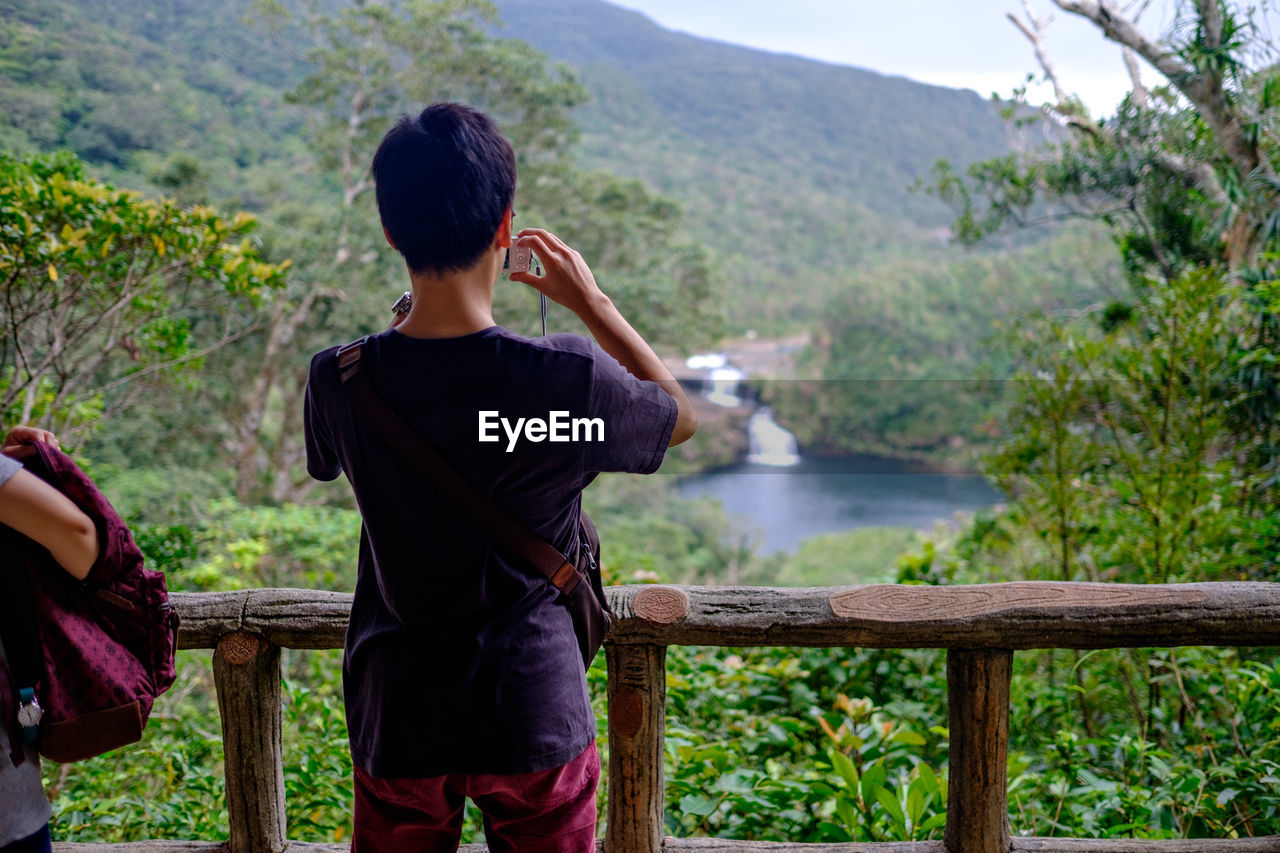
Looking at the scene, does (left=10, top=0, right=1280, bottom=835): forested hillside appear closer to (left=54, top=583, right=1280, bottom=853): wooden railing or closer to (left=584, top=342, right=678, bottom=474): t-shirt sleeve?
(left=54, top=583, right=1280, bottom=853): wooden railing

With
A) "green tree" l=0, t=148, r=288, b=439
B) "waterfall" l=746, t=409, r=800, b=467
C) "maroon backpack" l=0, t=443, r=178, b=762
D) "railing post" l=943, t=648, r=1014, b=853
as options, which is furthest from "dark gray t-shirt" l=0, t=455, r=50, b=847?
"waterfall" l=746, t=409, r=800, b=467

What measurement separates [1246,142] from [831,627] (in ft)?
12.4

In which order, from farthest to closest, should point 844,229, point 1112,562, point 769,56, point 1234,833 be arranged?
point 769,56 < point 844,229 < point 1112,562 < point 1234,833

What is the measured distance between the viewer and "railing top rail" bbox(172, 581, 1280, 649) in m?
0.96

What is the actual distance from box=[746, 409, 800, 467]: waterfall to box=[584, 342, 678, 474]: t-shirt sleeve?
71.7 inches

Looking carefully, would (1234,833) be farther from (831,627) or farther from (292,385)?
(292,385)

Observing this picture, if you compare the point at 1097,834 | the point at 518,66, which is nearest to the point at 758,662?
the point at 1097,834

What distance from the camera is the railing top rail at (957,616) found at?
958 mm

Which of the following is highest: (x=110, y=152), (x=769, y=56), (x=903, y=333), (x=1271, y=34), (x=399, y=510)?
(x=769, y=56)

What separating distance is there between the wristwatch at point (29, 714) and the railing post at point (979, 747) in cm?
89

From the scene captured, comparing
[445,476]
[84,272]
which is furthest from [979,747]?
[84,272]

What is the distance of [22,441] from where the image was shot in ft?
2.31

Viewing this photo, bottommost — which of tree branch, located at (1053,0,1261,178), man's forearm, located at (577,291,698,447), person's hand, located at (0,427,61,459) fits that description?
person's hand, located at (0,427,61,459)

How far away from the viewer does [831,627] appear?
3.18 feet
